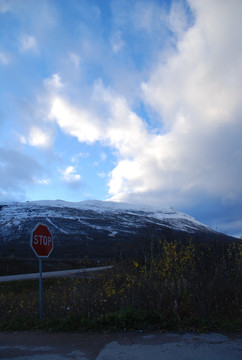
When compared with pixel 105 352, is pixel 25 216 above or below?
above

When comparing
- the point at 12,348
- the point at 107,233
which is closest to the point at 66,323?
the point at 12,348

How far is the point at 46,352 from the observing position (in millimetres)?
5004

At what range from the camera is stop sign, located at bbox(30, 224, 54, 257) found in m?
6.91

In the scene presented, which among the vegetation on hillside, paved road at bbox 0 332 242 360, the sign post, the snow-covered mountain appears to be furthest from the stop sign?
the snow-covered mountain

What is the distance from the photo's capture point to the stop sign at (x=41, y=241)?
691 centimetres

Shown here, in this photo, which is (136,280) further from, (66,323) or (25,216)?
(25,216)

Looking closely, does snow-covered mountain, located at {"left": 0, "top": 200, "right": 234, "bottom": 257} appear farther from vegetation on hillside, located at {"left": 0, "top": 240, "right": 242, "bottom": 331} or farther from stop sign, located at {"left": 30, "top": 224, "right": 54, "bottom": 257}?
stop sign, located at {"left": 30, "top": 224, "right": 54, "bottom": 257}

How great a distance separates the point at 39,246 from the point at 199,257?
4.89 meters

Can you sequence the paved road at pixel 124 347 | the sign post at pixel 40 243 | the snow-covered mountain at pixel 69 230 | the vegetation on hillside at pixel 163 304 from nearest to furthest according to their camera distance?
the paved road at pixel 124 347 → the vegetation on hillside at pixel 163 304 → the sign post at pixel 40 243 → the snow-covered mountain at pixel 69 230

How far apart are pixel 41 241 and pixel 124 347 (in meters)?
3.49

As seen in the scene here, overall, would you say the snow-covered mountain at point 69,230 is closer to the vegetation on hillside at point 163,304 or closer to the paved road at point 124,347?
the vegetation on hillside at point 163,304

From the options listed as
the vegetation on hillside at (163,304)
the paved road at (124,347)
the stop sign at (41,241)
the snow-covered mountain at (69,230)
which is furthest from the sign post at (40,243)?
the snow-covered mountain at (69,230)

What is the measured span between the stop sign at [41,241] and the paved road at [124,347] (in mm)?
2011

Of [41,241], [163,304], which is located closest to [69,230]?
[41,241]
